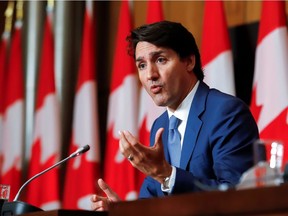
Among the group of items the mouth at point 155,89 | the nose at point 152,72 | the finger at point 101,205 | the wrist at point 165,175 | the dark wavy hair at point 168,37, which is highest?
the dark wavy hair at point 168,37

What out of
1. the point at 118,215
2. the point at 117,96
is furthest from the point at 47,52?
the point at 118,215

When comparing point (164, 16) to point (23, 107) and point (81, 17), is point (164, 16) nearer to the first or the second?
point (81, 17)

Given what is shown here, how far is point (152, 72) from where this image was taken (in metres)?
3.17

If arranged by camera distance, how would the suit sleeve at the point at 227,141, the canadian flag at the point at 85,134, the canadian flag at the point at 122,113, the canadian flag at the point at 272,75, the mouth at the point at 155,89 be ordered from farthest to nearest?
the canadian flag at the point at 85,134 < the canadian flag at the point at 122,113 < the canadian flag at the point at 272,75 < the mouth at the point at 155,89 < the suit sleeve at the point at 227,141

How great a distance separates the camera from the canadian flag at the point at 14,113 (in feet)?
21.0

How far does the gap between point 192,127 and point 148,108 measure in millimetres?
2269

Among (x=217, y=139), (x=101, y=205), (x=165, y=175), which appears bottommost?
(x=101, y=205)

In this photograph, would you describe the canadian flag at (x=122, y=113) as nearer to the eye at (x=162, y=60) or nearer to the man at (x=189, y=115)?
the man at (x=189, y=115)

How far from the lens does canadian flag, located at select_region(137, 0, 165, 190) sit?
17.4 ft

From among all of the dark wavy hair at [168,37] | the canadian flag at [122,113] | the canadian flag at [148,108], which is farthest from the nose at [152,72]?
the canadian flag at [122,113]

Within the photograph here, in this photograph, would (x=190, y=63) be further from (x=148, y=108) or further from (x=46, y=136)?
(x=46, y=136)

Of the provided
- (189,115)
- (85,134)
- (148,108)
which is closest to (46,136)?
(85,134)

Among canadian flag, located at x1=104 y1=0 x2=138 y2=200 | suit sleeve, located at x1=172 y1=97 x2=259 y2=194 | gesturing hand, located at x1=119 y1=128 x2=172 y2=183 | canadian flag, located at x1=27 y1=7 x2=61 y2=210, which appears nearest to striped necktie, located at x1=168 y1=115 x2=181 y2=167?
suit sleeve, located at x1=172 y1=97 x2=259 y2=194

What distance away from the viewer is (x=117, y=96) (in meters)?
5.71
